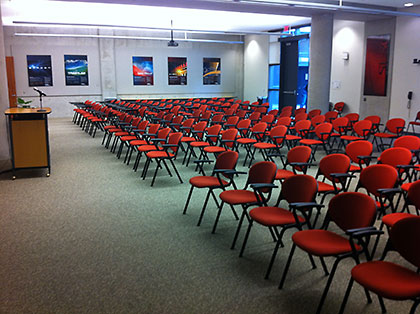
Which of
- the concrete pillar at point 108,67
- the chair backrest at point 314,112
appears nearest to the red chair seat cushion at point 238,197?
the chair backrest at point 314,112

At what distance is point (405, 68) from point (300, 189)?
9431mm

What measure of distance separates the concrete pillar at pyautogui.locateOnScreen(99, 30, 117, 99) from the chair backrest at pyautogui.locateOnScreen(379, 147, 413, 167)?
15182mm

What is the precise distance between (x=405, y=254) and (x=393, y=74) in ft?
34.1

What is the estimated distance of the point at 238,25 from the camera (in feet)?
54.4

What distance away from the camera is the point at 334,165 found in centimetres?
468

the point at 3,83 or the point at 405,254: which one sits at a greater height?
the point at 3,83

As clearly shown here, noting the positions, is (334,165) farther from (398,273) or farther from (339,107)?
(339,107)

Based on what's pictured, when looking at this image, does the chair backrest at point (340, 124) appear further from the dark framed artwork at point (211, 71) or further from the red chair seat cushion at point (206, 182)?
the dark framed artwork at point (211, 71)

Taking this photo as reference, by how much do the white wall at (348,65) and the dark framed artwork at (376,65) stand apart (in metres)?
0.29

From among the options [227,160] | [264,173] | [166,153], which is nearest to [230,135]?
[166,153]

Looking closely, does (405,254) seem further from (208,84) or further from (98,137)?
(208,84)

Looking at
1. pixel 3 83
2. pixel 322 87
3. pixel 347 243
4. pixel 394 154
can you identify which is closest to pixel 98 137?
pixel 3 83

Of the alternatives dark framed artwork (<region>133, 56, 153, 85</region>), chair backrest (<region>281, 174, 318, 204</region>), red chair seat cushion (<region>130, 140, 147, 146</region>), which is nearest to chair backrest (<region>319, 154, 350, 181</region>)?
chair backrest (<region>281, 174, 318, 204</region>)

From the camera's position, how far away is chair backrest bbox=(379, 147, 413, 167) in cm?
503
